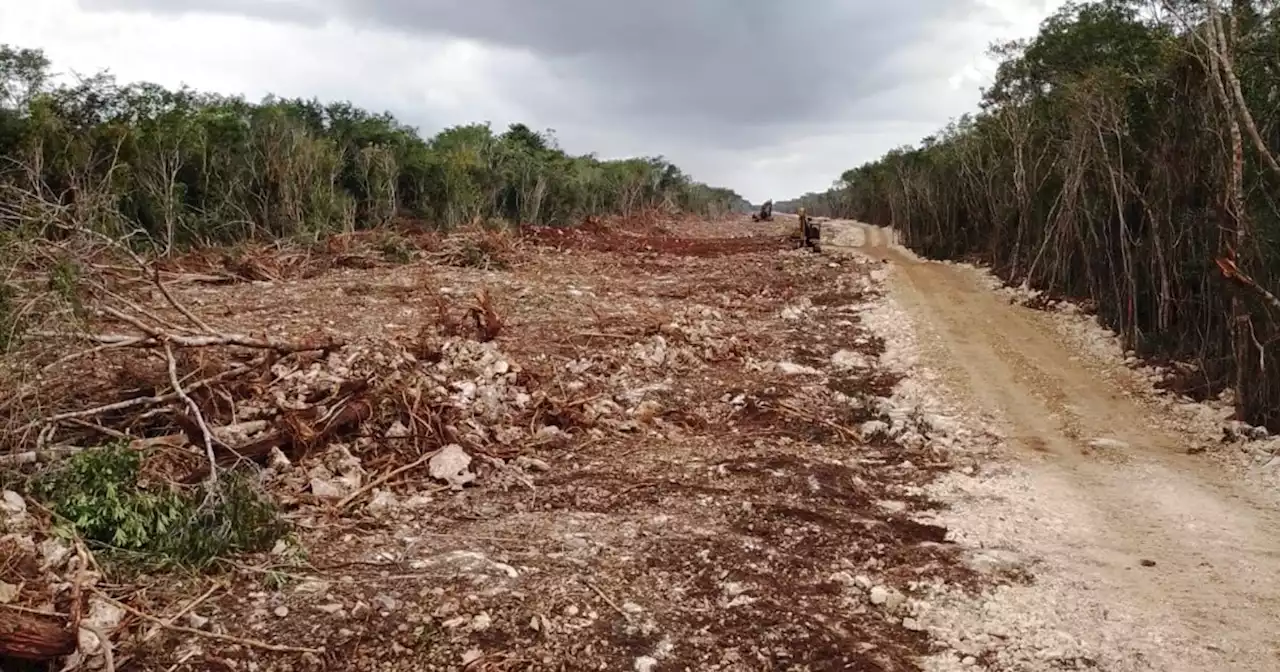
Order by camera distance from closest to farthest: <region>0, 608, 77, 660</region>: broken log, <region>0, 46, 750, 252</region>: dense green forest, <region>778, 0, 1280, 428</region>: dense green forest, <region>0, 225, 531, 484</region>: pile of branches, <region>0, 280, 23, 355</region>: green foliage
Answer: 1. <region>0, 608, 77, 660</region>: broken log
2. <region>0, 280, 23, 355</region>: green foliage
3. <region>0, 225, 531, 484</region>: pile of branches
4. <region>778, 0, 1280, 428</region>: dense green forest
5. <region>0, 46, 750, 252</region>: dense green forest

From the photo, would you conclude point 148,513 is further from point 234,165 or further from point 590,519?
point 234,165

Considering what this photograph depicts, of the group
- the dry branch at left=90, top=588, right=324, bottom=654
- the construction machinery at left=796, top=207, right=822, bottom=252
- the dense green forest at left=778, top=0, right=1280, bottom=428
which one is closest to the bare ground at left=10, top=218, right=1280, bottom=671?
the dry branch at left=90, top=588, right=324, bottom=654

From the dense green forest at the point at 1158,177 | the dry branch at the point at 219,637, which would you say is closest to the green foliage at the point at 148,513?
the dry branch at the point at 219,637

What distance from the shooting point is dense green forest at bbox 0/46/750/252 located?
16906mm

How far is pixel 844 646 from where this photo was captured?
13.8ft

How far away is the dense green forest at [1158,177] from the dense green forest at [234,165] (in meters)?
9.57

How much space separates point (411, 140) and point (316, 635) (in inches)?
1098

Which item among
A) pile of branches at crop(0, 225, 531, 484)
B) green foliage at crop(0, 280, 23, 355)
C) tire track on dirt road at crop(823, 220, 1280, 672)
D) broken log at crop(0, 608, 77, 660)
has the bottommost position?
tire track on dirt road at crop(823, 220, 1280, 672)

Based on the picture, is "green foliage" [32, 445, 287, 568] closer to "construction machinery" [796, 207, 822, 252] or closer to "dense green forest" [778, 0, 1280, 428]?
"dense green forest" [778, 0, 1280, 428]

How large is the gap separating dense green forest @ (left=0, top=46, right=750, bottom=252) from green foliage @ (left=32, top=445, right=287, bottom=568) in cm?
205

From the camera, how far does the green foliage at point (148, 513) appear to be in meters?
4.41

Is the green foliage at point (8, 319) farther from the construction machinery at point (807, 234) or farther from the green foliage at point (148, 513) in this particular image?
the construction machinery at point (807, 234)

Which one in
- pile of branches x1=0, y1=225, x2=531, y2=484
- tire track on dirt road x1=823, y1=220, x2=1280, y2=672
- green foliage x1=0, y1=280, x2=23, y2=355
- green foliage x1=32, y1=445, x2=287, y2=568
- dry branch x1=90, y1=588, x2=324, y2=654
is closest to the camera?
dry branch x1=90, y1=588, x2=324, y2=654

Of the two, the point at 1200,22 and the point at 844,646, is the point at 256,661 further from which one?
the point at 1200,22
